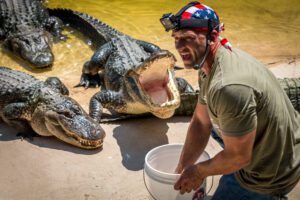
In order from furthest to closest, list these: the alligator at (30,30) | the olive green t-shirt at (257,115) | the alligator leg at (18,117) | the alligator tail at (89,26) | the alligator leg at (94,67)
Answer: the alligator tail at (89,26)
the alligator at (30,30)
the alligator leg at (94,67)
the alligator leg at (18,117)
the olive green t-shirt at (257,115)

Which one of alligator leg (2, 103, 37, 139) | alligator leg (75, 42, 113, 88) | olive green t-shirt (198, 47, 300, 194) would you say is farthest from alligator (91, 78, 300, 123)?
olive green t-shirt (198, 47, 300, 194)

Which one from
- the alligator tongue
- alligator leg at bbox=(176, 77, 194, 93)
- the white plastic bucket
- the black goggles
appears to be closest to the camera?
the black goggles

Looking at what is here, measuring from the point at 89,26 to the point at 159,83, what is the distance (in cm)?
297

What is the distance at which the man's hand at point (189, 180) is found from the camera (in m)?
2.30

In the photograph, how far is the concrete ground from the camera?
3.29 meters

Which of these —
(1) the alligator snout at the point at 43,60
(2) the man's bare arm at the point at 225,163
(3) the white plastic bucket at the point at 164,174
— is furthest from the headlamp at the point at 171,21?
(1) the alligator snout at the point at 43,60

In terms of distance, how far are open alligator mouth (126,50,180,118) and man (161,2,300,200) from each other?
126 cm

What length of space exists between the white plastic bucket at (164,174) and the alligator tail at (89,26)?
10.8 ft

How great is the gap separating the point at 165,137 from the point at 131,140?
328 mm

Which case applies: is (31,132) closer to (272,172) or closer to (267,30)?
(272,172)

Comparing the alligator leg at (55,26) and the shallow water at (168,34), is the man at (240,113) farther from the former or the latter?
the alligator leg at (55,26)

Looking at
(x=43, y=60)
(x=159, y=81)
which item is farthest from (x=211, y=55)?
(x=43, y=60)

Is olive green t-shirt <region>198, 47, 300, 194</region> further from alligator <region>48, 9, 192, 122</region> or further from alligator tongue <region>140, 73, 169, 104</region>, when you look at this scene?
alligator tongue <region>140, 73, 169, 104</region>

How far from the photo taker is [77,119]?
12.9 feet
